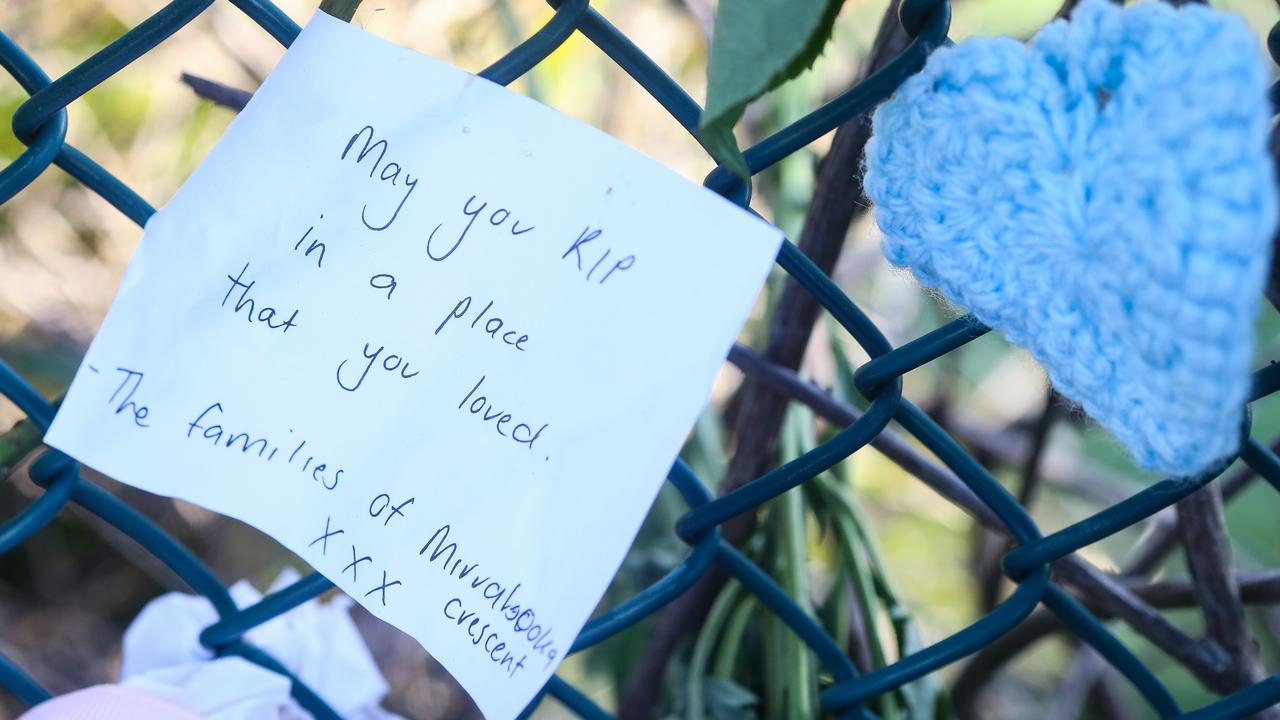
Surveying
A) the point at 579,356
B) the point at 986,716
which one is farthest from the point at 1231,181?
the point at 986,716

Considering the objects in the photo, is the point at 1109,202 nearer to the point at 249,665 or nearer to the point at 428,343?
the point at 428,343

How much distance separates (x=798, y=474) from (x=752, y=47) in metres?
0.17

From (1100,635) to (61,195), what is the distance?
1.09 metres

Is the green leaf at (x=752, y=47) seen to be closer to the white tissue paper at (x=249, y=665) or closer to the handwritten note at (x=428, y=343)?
the handwritten note at (x=428, y=343)

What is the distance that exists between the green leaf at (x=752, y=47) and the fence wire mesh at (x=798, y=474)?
0.21 ft

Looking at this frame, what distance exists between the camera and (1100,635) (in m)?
0.40

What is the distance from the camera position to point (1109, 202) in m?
0.22

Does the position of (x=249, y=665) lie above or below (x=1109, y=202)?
below

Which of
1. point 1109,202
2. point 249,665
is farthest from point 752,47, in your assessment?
point 249,665

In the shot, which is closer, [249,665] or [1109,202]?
[1109,202]

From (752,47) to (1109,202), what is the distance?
0.30ft

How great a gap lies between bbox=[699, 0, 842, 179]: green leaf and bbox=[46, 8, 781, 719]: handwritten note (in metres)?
0.06

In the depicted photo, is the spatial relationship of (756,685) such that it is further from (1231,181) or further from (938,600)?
(938,600)

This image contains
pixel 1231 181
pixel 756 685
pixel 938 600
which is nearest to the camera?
pixel 1231 181
